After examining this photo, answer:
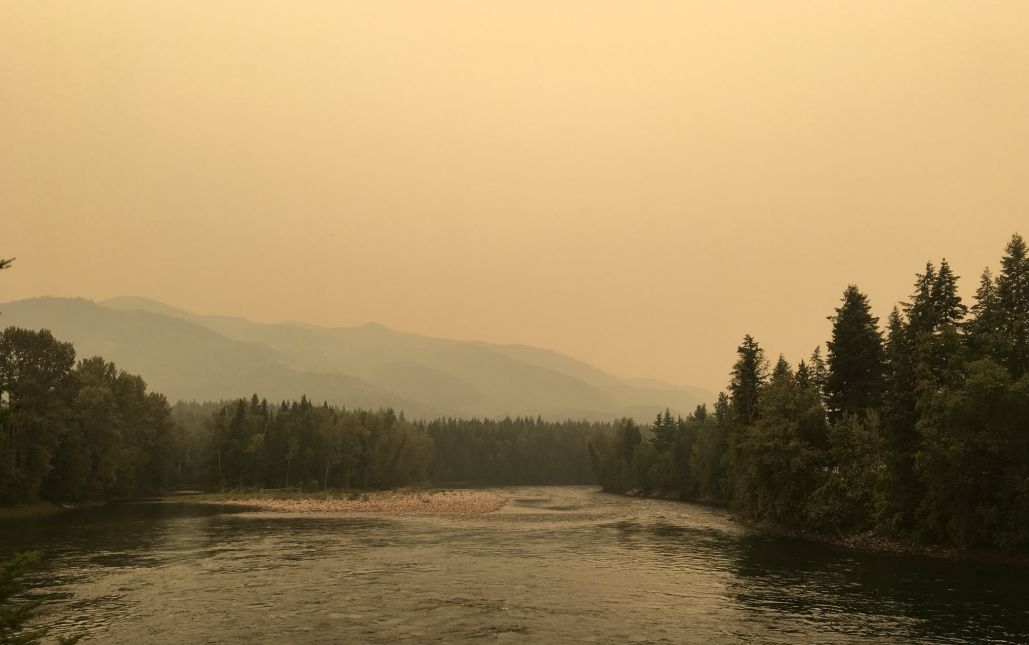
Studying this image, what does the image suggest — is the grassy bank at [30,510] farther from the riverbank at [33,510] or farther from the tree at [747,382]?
the tree at [747,382]

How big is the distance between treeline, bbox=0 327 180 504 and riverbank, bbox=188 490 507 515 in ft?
58.7

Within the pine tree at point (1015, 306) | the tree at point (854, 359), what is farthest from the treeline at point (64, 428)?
the pine tree at point (1015, 306)

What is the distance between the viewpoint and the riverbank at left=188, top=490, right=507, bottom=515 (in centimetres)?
10844

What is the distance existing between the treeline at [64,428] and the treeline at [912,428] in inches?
3503

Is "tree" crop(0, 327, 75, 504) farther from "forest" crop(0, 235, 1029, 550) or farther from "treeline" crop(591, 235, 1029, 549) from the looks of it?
"treeline" crop(591, 235, 1029, 549)

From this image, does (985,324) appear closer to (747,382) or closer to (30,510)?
(747,382)

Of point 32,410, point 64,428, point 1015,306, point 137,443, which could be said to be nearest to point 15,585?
point 1015,306

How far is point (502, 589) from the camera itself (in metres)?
43.5

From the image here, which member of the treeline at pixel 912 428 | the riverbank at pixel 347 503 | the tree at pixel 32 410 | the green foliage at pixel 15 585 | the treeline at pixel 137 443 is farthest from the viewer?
the riverbank at pixel 347 503

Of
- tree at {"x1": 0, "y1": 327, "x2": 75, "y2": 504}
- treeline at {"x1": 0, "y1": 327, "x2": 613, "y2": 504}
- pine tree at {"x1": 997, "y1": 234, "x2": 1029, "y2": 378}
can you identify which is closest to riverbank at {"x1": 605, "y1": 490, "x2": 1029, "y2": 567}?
pine tree at {"x1": 997, "y1": 234, "x2": 1029, "y2": 378}

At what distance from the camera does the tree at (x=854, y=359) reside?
79.8 m

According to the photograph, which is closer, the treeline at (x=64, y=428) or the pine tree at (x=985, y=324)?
the pine tree at (x=985, y=324)

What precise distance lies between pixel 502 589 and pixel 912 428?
43.5 meters

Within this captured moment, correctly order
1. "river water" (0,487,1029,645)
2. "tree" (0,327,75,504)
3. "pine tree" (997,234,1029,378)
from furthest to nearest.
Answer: "tree" (0,327,75,504)
"pine tree" (997,234,1029,378)
"river water" (0,487,1029,645)
